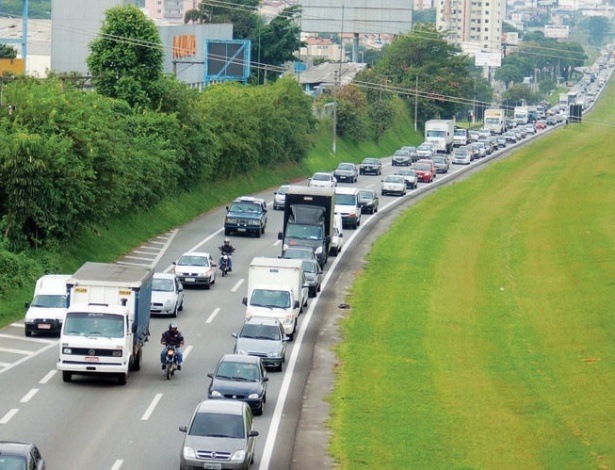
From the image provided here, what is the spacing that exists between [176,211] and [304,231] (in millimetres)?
16913

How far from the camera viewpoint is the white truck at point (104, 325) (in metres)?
38.1

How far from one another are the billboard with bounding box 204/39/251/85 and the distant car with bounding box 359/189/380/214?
3845 cm

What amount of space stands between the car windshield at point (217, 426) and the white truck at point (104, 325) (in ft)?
27.4

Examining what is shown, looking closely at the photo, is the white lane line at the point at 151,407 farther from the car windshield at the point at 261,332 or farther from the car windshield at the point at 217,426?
the car windshield at the point at 217,426

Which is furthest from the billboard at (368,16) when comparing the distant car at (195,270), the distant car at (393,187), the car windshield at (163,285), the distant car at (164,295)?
the car windshield at (163,285)

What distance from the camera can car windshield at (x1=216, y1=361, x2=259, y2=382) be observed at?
36.4 metres

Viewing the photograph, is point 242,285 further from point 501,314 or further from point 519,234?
point 519,234

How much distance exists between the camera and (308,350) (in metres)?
46.5

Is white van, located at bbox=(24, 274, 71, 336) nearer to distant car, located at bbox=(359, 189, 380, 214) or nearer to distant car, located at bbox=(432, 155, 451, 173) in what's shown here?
distant car, located at bbox=(359, 189, 380, 214)

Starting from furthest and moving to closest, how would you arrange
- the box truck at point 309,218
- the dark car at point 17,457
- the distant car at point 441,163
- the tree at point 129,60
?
the distant car at point 441,163 → the tree at point 129,60 → the box truck at point 309,218 → the dark car at point 17,457

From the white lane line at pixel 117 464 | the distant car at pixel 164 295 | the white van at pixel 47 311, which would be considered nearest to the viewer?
the white lane line at pixel 117 464

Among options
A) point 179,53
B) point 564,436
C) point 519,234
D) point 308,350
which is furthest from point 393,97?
point 564,436

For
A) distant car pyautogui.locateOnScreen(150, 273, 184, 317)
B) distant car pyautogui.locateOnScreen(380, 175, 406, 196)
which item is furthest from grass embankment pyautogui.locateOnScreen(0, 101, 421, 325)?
distant car pyautogui.locateOnScreen(380, 175, 406, 196)

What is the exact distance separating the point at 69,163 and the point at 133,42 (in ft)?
81.5
